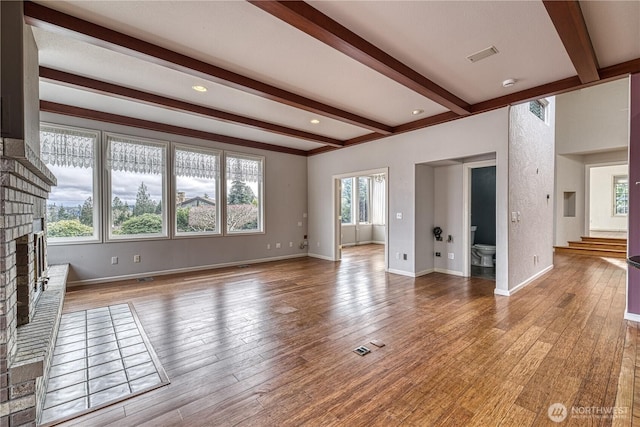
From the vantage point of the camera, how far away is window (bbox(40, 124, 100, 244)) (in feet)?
14.8

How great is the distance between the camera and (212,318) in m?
3.34

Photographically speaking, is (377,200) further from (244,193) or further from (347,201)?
(244,193)

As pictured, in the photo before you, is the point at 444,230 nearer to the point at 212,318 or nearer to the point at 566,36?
the point at 566,36

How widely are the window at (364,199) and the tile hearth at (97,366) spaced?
794cm

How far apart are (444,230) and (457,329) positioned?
292 centimetres

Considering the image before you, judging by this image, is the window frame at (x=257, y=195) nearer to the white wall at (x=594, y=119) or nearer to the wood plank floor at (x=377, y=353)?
the wood plank floor at (x=377, y=353)

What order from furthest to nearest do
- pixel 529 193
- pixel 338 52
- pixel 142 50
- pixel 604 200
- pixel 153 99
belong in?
pixel 604 200, pixel 529 193, pixel 153 99, pixel 338 52, pixel 142 50

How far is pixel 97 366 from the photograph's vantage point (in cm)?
233

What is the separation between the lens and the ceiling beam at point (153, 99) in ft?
10.8

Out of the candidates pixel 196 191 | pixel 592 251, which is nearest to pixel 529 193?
pixel 592 251

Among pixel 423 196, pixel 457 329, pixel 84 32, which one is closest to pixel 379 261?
pixel 423 196

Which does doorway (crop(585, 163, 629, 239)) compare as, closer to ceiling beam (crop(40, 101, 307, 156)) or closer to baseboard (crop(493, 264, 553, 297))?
baseboard (crop(493, 264, 553, 297))

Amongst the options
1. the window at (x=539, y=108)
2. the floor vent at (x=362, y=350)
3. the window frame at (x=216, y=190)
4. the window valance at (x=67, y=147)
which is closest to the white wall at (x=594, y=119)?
the window at (x=539, y=108)

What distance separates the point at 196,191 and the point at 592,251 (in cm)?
1012
